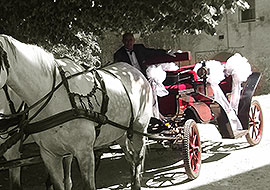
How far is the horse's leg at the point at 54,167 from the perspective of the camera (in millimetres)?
3320

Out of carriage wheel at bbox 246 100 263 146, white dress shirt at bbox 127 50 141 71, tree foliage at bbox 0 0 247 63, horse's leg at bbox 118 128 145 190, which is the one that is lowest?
carriage wheel at bbox 246 100 263 146

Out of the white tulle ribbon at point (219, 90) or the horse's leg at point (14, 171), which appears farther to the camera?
the white tulle ribbon at point (219, 90)

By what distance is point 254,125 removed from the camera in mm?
6875

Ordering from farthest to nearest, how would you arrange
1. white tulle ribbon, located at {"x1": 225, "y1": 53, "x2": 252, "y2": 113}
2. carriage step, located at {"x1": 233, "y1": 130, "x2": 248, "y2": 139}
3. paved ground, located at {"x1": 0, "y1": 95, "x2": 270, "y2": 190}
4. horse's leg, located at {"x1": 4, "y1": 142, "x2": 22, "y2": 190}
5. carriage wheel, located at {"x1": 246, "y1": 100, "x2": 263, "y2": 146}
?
carriage wheel, located at {"x1": 246, "y1": 100, "x2": 263, "y2": 146} < white tulle ribbon, located at {"x1": 225, "y1": 53, "x2": 252, "y2": 113} < carriage step, located at {"x1": 233, "y1": 130, "x2": 248, "y2": 139} < paved ground, located at {"x1": 0, "y1": 95, "x2": 270, "y2": 190} < horse's leg, located at {"x1": 4, "y1": 142, "x2": 22, "y2": 190}

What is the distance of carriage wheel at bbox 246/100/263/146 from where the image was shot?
22.3 feet

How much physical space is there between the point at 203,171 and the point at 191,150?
0.50 meters

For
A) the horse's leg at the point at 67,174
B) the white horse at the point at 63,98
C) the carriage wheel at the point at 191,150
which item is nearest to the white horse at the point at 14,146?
the horse's leg at the point at 67,174

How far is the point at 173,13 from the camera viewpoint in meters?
4.67

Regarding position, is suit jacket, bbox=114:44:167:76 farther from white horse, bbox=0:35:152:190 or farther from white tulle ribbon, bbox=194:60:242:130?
white horse, bbox=0:35:152:190

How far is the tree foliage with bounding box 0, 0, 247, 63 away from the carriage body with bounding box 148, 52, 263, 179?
0.60m

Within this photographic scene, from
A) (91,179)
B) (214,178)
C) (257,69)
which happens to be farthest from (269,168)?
(257,69)

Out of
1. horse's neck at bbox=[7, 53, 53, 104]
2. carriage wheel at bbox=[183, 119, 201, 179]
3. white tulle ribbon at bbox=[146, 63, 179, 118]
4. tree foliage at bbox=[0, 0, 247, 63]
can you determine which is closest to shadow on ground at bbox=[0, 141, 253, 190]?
carriage wheel at bbox=[183, 119, 201, 179]

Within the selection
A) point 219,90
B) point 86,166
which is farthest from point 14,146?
point 219,90

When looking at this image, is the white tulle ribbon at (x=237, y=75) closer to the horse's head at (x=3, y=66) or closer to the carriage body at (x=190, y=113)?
the carriage body at (x=190, y=113)
